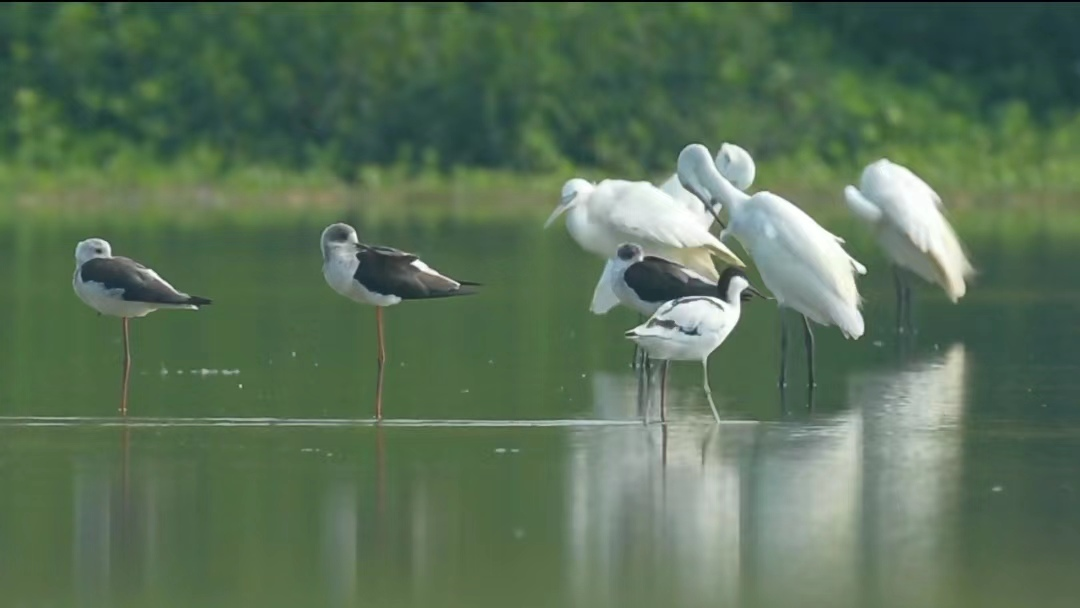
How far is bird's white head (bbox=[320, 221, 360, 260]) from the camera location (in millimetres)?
11109

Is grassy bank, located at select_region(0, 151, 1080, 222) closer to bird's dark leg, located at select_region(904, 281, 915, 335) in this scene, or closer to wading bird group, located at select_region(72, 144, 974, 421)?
bird's dark leg, located at select_region(904, 281, 915, 335)

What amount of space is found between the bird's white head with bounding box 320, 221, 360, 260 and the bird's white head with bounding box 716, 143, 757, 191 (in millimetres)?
3142

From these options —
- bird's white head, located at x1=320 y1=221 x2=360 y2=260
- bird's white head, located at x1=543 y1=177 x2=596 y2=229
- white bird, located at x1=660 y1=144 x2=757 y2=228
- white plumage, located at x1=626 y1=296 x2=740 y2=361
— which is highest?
white bird, located at x1=660 y1=144 x2=757 y2=228

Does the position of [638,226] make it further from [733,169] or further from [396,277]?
[396,277]

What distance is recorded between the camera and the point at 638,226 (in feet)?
41.2

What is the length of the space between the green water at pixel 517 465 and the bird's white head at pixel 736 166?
2.86 feet

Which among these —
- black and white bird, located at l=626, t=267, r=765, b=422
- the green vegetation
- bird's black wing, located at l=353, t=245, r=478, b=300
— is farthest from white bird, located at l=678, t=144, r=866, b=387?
the green vegetation

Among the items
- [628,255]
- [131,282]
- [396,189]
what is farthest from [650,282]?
[396,189]

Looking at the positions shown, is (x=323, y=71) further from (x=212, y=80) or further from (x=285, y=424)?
(x=285, y=424)

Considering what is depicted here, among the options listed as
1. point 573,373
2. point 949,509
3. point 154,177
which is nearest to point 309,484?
point 949,509

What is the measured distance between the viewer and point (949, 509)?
8.08m

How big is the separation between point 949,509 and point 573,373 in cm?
404

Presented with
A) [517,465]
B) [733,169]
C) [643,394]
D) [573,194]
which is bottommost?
[517,465]

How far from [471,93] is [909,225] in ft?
58.4
